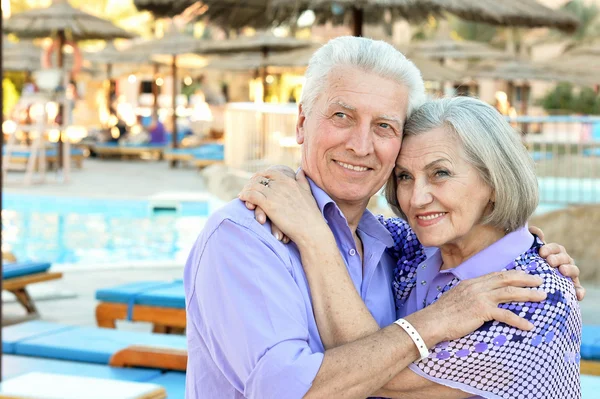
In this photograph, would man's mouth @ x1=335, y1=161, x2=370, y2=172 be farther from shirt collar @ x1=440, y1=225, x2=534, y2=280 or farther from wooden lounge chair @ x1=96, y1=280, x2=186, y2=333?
wooden lounge chair @ x1=96, y1=280, x2=186, y2=333

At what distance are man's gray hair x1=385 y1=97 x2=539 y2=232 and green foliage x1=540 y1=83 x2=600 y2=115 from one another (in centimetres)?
3416

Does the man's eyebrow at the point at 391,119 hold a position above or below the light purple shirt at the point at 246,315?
above

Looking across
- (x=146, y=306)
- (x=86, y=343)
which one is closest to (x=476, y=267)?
(x=86, y=343)

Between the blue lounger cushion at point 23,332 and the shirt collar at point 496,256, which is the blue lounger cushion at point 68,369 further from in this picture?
the shirt collar at point 496,256

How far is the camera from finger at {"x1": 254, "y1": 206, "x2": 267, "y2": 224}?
200 cm

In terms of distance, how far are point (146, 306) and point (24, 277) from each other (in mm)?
1656

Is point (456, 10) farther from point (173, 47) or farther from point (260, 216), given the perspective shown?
point (173, 47)

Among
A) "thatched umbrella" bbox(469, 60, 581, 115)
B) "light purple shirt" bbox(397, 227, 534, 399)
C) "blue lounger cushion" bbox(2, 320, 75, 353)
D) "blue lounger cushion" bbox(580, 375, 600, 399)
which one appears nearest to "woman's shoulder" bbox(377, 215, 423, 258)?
"light purple shirt" bbox(397, 227, 534, 399)

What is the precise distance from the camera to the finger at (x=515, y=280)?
1.98 m

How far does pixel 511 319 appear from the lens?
6.32 feet

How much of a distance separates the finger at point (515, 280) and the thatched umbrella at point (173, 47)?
2106 centimetres

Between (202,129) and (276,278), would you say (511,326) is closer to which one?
(276,278)

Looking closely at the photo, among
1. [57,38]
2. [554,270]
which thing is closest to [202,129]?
[57,38]

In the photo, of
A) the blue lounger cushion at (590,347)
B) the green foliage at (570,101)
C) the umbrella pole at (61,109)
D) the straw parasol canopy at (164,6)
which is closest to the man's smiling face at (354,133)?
the blue lounger cushion at (590,347)
